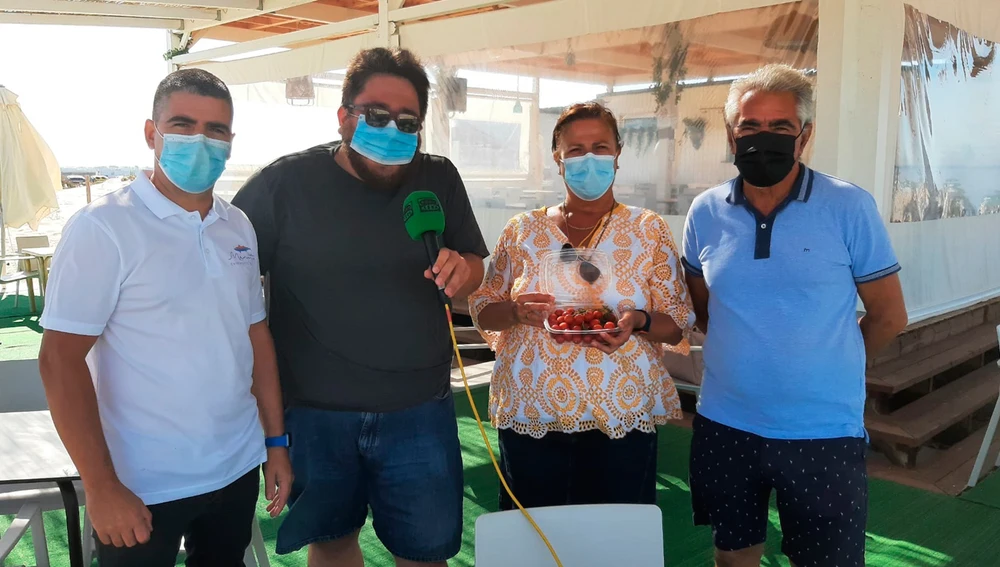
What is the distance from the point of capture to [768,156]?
1912 mm

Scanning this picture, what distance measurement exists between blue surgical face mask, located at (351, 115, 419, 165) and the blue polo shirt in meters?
0.94

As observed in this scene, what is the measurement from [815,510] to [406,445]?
113 centimetres

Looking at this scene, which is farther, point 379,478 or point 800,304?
point 379,478

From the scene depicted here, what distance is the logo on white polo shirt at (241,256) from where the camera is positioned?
1.76m

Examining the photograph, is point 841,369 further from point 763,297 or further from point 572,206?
point 572,206

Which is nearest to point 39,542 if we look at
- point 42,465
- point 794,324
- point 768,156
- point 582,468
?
point 42,465

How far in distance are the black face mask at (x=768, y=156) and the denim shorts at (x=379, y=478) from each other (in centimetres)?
110

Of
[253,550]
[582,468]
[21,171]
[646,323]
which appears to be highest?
[21,171]

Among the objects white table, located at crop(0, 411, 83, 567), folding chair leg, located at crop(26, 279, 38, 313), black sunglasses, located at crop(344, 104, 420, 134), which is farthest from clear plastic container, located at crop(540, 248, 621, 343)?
folding chair leg, located at crop(26, 279, 38, 313)

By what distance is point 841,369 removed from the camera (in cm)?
193

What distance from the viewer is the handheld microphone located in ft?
5.66

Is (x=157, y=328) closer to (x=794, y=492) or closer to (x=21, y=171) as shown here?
(x=794, y=492)

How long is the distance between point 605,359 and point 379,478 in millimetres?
752

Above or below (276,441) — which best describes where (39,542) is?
below
